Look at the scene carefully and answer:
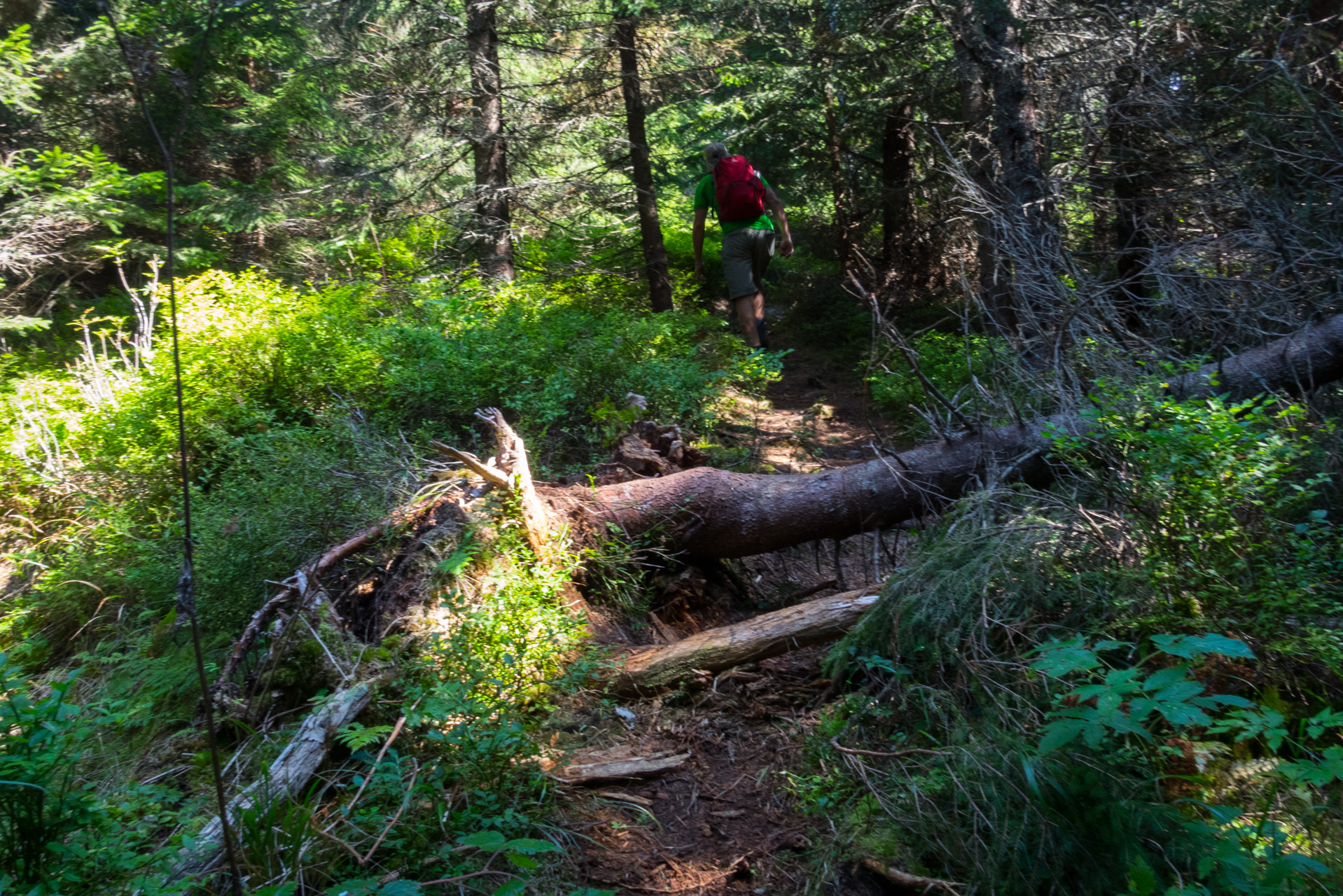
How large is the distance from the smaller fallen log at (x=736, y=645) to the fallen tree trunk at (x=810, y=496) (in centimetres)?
72

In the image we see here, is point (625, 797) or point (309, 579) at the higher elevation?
point (309, 579)

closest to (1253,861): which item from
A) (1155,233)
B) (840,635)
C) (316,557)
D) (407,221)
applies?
(840,635)

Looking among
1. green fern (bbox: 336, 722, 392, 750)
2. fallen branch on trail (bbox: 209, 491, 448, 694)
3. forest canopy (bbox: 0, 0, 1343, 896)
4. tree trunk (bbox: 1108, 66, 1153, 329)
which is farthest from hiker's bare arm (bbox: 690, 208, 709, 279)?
green fern (bbox: 336, 722, 392, 750)

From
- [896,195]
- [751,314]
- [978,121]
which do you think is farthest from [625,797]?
[896,195]

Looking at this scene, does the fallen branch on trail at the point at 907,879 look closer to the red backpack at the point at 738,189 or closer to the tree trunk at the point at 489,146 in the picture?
the red backpack at the point at 738,189

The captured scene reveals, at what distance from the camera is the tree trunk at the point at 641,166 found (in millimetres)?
10234

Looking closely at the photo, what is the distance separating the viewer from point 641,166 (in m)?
10.5

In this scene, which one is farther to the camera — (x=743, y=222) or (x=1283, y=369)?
(x=743, y=222)

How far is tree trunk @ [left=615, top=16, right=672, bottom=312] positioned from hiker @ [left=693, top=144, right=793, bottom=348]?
7.94ft

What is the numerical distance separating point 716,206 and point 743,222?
39cm

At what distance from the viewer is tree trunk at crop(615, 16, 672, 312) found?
1023 cm

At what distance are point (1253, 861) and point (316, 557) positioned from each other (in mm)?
4305

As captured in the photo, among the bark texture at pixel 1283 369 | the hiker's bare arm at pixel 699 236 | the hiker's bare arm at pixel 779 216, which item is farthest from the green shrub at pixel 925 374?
the hiker's bare arm at pixel 699 236

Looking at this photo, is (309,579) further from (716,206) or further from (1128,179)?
(1128,179)
